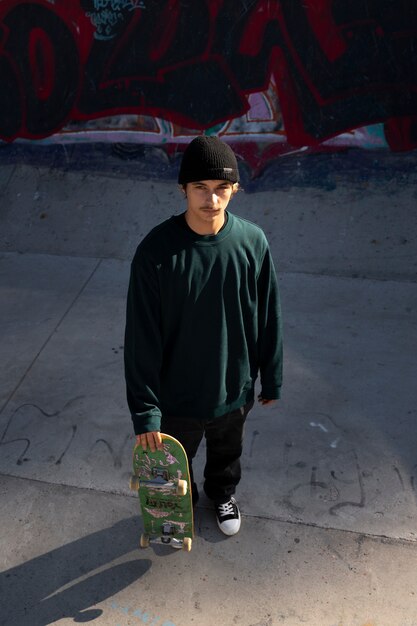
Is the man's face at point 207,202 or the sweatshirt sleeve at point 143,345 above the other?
the man's face at point 207,202

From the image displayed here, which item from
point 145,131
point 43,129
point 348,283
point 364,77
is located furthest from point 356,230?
point 43,129

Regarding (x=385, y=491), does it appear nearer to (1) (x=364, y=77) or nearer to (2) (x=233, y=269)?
(2) (x=233, y=269)

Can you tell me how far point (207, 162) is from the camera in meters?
2.09

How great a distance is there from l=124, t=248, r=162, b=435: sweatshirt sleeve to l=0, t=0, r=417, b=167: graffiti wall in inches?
170

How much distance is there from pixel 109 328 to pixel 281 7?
370 centimetres

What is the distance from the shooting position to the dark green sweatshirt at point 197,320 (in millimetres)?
2217

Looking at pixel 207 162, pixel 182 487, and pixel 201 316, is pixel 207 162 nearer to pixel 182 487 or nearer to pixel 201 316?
pixel 201 316

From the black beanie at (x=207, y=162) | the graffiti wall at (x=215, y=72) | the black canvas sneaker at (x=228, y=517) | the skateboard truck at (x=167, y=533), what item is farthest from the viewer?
the graffiti wall at (x=215, y=72)

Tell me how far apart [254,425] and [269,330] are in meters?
1.17

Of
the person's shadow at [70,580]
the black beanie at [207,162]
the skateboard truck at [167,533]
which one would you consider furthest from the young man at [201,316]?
the person's shadow at [70,580]

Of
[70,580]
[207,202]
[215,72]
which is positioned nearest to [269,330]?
[207,202]

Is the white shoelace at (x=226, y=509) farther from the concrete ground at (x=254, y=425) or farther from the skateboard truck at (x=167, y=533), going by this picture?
the skateboard truck at (x=167, y=533)

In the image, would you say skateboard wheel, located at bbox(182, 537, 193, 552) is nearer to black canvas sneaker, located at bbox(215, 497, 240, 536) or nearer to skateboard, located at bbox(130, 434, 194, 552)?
skateboard, located at bbox(130, 434, 194, 552)

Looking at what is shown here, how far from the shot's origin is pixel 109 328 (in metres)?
4.60
